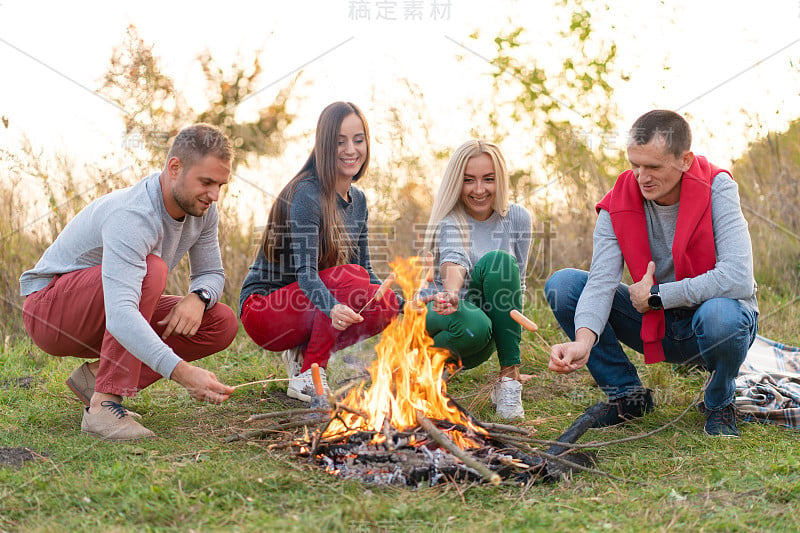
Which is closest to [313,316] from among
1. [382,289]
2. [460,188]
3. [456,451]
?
[382,289]

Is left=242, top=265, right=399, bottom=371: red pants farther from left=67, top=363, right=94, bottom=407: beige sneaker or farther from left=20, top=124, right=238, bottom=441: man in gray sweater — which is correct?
left=67, top=363, right=94, bottom=407: beige sneaker

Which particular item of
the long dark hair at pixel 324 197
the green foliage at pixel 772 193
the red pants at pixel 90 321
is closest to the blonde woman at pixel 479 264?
the long dark hair at pixel 324 197

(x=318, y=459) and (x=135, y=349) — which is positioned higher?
(x=135, y=349)

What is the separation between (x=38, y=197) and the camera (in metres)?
5.58

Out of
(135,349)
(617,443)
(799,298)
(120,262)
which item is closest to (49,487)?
(135,349)

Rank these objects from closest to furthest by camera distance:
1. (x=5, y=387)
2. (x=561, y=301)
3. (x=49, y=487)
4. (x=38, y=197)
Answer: (x=49, y=487) < (x=561, y=301) < (x=5, y=387) < (x=38, y=197)

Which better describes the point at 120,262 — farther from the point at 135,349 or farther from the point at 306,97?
the point at 306,97

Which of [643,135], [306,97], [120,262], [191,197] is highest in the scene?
[306,97]

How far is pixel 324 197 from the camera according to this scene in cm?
375

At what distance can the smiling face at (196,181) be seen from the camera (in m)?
3.03

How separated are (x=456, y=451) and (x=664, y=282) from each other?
1.54 metres

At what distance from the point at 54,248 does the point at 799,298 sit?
17.8 ft

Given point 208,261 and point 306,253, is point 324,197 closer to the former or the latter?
point 306,253

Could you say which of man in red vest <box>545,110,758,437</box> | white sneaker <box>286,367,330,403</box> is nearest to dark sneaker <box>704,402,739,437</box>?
man in red vest <box>545,110,758,437</box>
